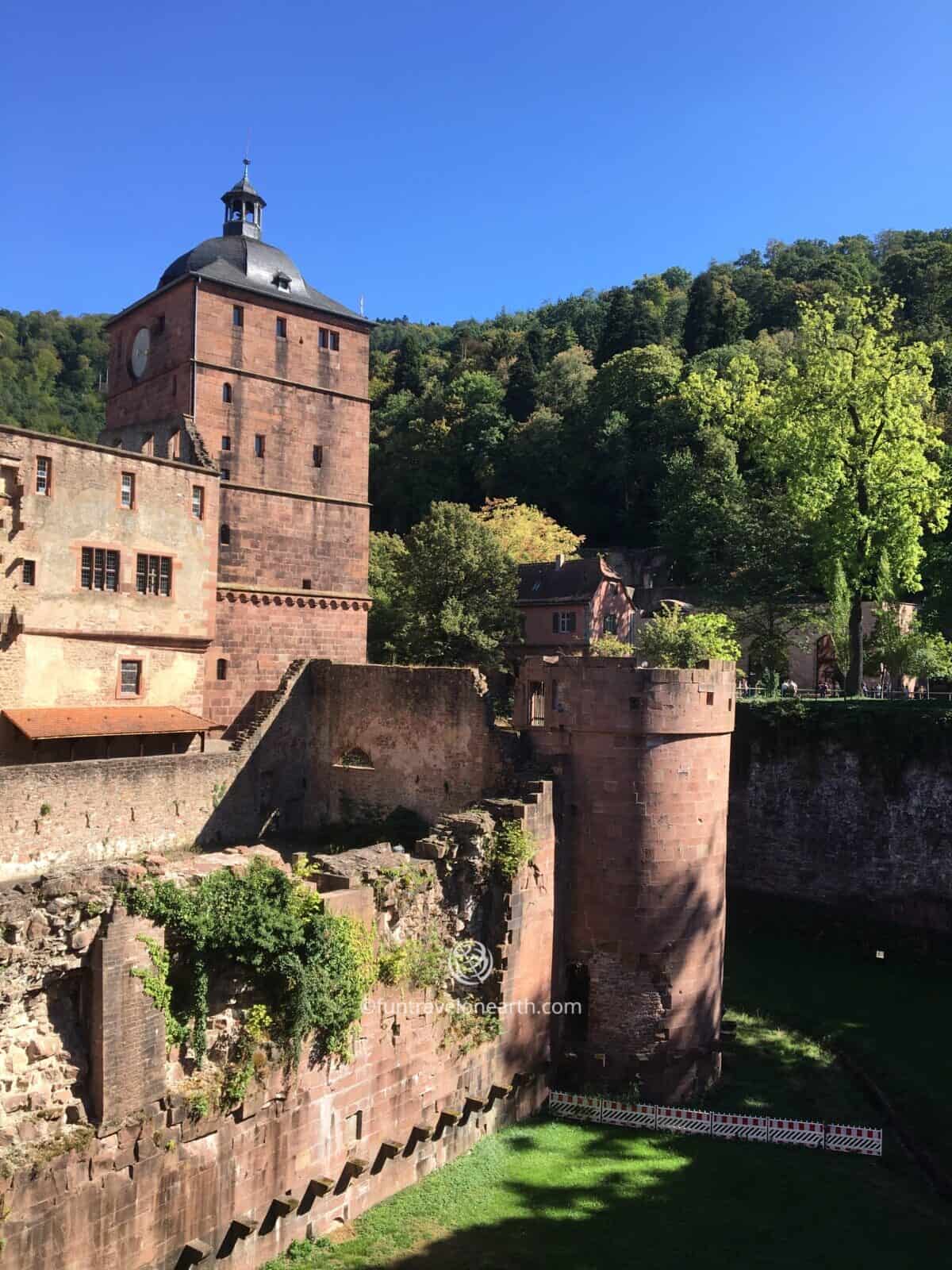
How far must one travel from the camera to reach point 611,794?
16.1m

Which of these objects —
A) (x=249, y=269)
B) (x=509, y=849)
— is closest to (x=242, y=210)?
(x=249, y=269)

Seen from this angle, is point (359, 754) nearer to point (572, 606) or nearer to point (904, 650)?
point (572, 606)

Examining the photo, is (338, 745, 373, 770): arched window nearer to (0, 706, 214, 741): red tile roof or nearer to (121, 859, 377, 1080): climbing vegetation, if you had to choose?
(0, 706, 214, 741): red tile roof

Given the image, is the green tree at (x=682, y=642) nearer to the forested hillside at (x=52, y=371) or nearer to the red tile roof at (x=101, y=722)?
the red tile roof at (x=101, y=722)

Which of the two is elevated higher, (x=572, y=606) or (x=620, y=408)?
(x=620, y=408)

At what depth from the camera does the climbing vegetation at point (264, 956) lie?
994cm

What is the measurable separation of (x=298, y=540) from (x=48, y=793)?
35.0 feet

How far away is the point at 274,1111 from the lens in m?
10.8

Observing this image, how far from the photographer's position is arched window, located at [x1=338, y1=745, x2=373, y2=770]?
77.1ft

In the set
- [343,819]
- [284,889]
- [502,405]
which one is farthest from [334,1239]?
[502,405]

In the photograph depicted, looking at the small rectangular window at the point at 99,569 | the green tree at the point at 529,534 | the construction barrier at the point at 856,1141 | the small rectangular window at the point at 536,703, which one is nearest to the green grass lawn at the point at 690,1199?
the construction barrier at the point at 856,1141

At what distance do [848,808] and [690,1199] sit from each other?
1312 centimetres

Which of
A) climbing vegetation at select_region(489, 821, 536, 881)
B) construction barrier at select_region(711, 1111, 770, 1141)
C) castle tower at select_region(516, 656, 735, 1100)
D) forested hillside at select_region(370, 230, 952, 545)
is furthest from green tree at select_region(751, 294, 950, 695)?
forested hillside at select_region(370, 230, 952, 545)
